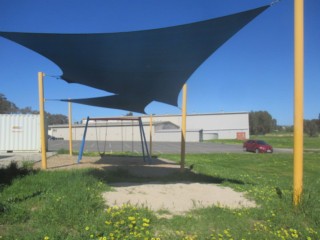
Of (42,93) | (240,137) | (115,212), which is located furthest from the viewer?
(240,137)

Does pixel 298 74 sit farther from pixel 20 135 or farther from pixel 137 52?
pixel 20 135

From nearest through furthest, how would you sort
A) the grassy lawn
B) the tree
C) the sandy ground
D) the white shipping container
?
the grassy lawn
the sandy ground
the white shipping container
the tree

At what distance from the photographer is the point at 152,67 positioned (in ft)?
25.9

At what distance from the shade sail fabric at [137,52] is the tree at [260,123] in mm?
113140

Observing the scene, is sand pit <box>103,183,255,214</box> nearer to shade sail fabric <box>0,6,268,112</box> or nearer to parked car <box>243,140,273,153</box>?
shade sail fabric <box>0,6,268,112</box>

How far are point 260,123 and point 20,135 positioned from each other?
106610 mm

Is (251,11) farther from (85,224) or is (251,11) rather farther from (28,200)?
(28,200)

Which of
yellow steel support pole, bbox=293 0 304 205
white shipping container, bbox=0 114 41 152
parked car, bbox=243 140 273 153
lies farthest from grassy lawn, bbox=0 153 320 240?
parked car, bbox=243 140 273 153

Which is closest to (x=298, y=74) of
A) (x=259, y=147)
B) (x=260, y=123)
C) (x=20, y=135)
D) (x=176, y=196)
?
(x=176, y=196)

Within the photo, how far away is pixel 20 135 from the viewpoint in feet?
76.4

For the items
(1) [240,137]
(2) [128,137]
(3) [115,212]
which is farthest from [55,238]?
(1) [240,137]

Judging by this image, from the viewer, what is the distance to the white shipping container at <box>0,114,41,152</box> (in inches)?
914

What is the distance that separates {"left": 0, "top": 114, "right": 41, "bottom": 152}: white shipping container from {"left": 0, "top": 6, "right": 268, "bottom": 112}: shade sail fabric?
15020mm

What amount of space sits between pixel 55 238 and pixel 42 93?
8.14m
